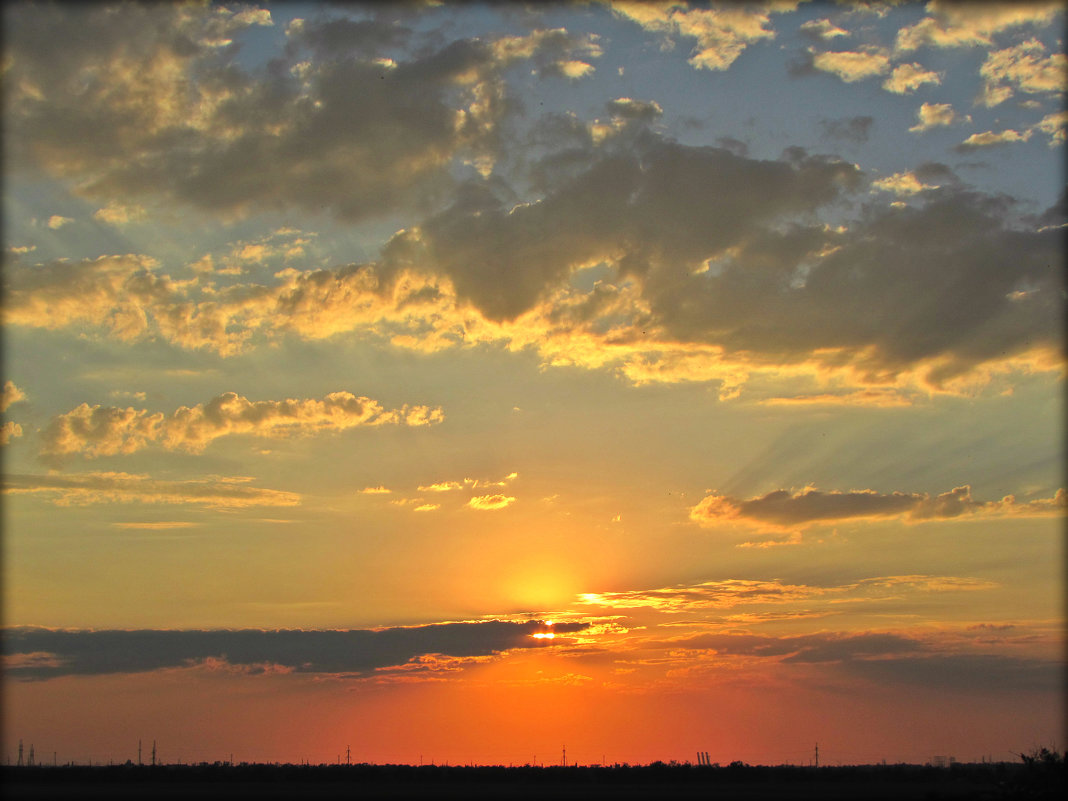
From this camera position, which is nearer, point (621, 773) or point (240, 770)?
point (621, 773)

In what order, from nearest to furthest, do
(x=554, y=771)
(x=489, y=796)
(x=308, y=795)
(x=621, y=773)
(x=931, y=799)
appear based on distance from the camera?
1. (x=931, y=799)
2. (x=489, y=796)
3. (x=308, y=795)
4. (x=621, y=773)
5. (x=554, y=771)

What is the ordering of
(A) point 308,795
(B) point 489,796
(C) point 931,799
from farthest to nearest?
(A) point 308,795
(B) point 489,796
(C) point 931,799

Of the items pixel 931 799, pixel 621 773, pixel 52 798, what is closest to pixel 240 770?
pixel 621 773

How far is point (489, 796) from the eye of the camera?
310 feet

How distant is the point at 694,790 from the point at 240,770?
92.2m

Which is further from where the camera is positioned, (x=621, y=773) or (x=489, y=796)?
(x=621, y=773)

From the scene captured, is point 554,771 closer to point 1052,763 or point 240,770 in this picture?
point 240,770

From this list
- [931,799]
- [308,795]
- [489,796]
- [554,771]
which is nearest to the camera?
[931,799]

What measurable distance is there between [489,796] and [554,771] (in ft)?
227

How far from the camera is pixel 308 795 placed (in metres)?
101

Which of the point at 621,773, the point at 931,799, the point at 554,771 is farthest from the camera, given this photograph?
the point at 554,771

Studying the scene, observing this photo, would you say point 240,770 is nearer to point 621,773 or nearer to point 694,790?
point 621,773

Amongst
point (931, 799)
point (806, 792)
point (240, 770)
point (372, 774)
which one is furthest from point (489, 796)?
point (240, 770)

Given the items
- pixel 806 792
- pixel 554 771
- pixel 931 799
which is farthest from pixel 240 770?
pixel 931 799
